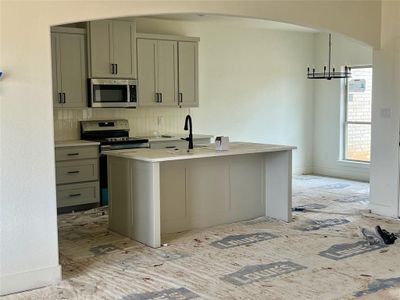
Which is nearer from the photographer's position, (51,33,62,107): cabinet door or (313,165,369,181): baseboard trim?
(51,33,62,107): cabinet door

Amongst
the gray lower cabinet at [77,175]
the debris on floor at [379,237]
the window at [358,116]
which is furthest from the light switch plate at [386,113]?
the gray lower cabinet at [77,175]

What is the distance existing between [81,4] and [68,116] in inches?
132

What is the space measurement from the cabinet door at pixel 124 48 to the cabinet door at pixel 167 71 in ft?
1.53

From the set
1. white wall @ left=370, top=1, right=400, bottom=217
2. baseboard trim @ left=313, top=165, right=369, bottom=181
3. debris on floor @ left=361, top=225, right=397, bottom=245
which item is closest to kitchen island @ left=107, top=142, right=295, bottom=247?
debris on floor @ left=361, top=225, right=397, bottom=245

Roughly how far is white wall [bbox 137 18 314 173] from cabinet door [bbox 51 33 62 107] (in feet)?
4.70

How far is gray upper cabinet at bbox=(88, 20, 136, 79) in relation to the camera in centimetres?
689

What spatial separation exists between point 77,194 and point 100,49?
1.98 meters

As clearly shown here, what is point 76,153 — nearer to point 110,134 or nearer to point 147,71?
point 110,134

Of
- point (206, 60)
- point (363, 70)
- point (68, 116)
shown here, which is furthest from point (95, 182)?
point (363, 70)

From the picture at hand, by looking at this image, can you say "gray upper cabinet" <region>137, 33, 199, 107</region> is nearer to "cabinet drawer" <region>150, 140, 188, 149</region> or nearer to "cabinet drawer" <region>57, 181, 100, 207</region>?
"cabinet drawer" <region>150, 140, 188, 149</region>

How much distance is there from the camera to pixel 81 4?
13.1 feet

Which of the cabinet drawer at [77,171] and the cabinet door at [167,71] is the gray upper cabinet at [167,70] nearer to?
the cabinet door at [167,71]

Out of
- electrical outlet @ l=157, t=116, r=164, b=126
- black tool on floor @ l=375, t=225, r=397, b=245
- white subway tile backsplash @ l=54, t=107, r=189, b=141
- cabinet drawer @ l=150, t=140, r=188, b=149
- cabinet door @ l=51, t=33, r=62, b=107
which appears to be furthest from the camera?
electrical outlet @ l=157, t=116, r=164, b=126

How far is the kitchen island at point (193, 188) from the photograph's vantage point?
16.4ft
